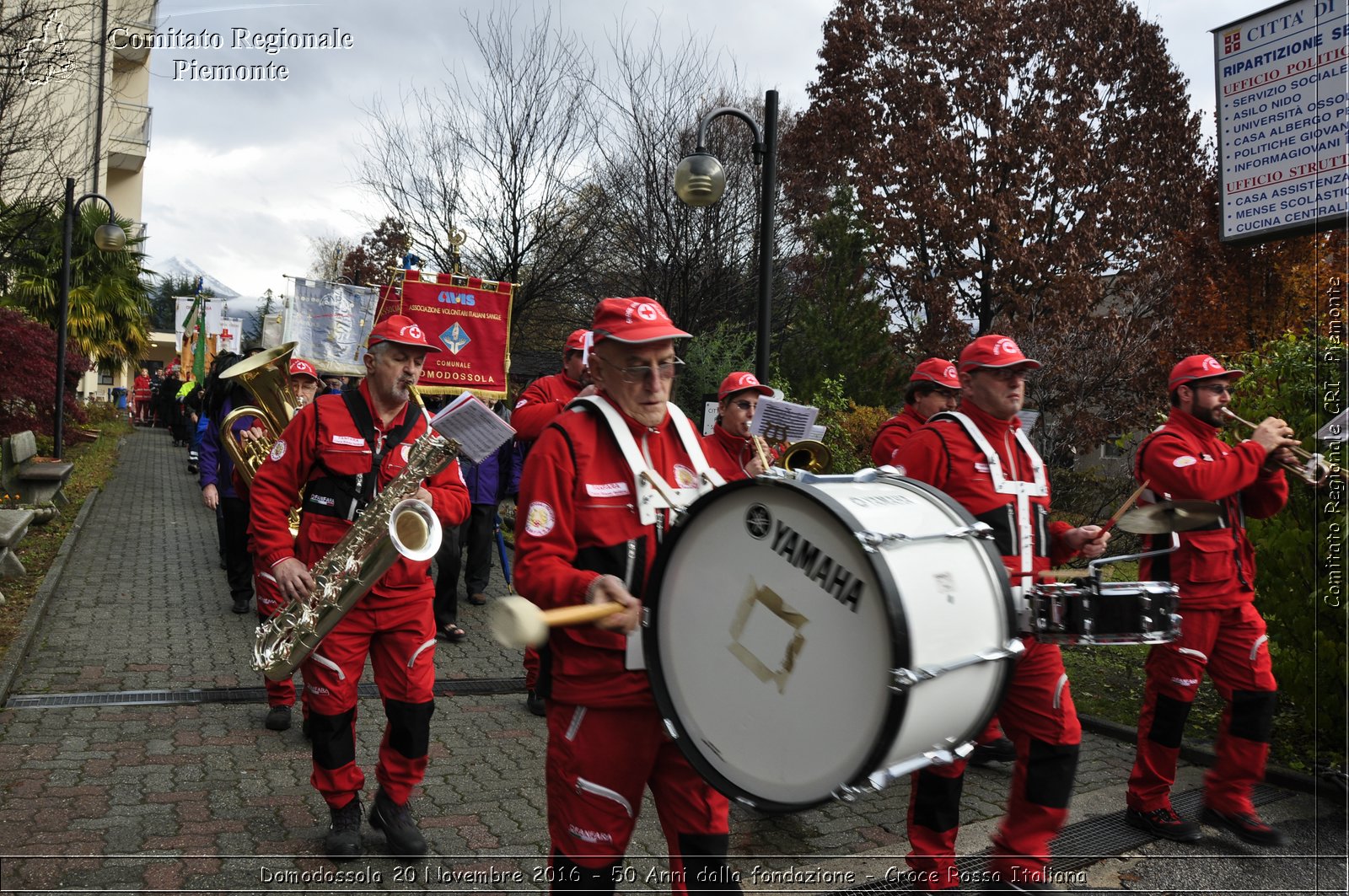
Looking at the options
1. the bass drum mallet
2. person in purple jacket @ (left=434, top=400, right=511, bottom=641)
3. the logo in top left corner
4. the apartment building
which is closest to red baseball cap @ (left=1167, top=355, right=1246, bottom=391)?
the bass drum mallet

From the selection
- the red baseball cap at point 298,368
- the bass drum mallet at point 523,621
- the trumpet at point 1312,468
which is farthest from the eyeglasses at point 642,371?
the red baseball cap at point 298,368

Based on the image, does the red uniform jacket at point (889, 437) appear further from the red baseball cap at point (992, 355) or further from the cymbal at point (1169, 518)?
the cymbal at point (1169, 518)

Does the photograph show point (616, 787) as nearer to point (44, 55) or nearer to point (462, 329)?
point (462, 329)

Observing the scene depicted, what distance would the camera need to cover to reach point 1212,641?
4.64 metres

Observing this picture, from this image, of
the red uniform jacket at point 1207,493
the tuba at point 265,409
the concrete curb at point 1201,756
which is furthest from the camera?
the tuba at point 265,409

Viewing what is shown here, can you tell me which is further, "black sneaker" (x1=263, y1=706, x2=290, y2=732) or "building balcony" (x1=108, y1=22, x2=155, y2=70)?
"building balcony" (x1=108, y1=22, x2=155, y2=70)

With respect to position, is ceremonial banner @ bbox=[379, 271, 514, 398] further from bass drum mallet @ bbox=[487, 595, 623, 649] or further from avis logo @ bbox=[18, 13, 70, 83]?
bass drum mallet @ bbox=[487, 595, 623, 649]

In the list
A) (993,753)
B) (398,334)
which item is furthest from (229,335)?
(993,753)

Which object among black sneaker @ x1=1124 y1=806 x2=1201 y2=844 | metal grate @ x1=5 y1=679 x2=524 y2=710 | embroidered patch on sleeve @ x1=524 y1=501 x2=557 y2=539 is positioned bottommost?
black sneaker @ x1=1124 y1=806 x2=1201 y2=844

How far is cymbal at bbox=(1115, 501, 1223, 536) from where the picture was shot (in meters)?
4.04

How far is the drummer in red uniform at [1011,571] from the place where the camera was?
12.1 feet

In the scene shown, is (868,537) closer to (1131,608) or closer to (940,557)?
(940,557)

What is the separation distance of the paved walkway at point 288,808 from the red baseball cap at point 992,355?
1.86 meters

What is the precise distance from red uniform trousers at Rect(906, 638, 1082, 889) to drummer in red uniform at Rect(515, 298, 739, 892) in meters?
1.29
